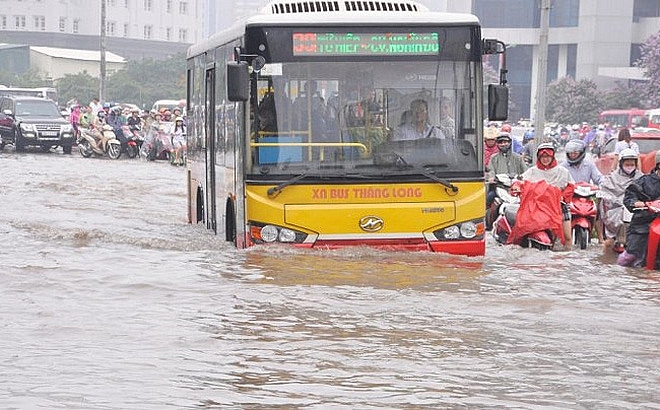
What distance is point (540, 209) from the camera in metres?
14.0

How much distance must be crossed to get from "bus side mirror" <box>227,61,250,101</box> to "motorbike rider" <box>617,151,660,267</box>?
12.8 feet

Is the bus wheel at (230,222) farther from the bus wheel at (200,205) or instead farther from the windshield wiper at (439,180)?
the bus wheel at (200,205)

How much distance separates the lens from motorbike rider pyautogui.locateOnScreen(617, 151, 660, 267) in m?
12.9

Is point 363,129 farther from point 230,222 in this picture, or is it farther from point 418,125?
point 230,222

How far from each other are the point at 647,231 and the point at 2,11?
99.3m

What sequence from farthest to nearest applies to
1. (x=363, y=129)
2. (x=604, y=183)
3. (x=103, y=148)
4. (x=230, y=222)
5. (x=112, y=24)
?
(x=112, y=24) < (x=103, y=148) < (x=604, y=183) < (x=230, y=222) < (x=363, y=129)

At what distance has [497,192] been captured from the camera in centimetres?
1648

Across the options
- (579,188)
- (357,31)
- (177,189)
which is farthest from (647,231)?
(177,189)

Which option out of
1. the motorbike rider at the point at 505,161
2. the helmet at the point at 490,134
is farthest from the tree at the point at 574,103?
the motorbike rider at the point at 505,161

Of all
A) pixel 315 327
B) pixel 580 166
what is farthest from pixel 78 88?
pixel 315 327

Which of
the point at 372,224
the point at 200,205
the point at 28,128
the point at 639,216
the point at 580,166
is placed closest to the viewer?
the point at 372,224

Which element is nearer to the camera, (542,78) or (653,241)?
(653,241)

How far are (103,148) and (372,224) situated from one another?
29.0m

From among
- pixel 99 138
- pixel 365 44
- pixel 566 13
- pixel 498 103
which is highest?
pixel 566 13
